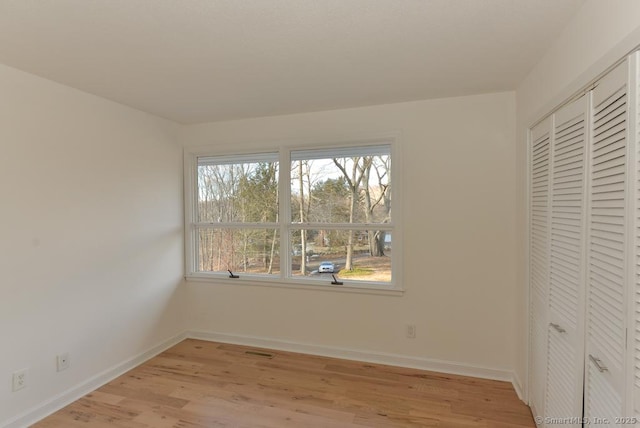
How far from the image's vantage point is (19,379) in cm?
222

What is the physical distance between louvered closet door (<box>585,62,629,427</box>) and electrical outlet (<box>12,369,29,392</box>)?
3.26 m

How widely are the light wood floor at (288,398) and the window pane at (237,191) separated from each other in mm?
1475

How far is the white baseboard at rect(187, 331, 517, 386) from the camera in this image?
2.86 m

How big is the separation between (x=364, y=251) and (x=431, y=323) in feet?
2.87

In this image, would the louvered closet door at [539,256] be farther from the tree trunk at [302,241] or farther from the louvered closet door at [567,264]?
the tree trunk at [302,241]

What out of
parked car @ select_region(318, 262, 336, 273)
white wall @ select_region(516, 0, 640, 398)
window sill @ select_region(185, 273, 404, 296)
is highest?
white wall @ select_region(516, 0, 640, 398)

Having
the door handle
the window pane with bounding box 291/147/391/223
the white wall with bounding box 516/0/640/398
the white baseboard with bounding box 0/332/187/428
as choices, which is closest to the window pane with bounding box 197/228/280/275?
the window pane with bounding box 291/147/391/223

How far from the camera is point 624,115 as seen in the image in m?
1.21

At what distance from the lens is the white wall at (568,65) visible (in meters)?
1.26

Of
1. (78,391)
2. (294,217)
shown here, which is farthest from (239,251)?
(78,391)

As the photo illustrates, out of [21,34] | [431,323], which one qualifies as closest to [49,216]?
[21,34]

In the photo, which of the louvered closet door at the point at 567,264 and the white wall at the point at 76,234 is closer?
the louvered closet door at the point at 567,264

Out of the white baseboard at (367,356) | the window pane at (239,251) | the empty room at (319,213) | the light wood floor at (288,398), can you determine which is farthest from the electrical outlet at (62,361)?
the window pane at (239,251)

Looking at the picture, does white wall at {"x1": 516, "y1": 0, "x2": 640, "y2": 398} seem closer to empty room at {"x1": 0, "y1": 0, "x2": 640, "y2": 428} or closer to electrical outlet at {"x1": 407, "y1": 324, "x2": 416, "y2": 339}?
empty room at {"x1": 0, "y1": 0, "x2": 640, "y2": 428}
